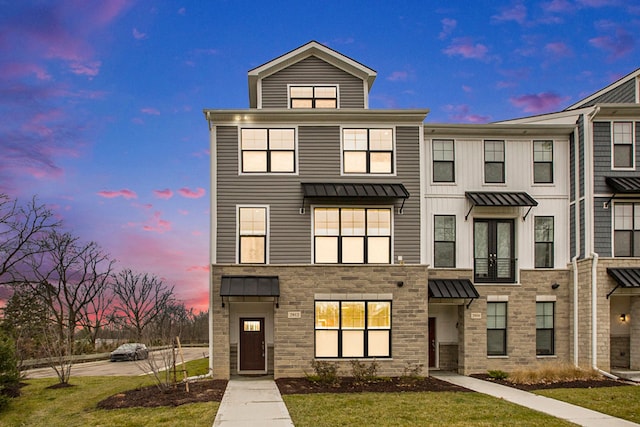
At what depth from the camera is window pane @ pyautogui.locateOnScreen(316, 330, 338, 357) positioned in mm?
18719

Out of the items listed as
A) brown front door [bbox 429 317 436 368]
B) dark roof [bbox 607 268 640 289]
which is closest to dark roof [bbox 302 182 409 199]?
brown front door [bbox 429 317 436 368]

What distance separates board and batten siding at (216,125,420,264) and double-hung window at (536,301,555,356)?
5.49m

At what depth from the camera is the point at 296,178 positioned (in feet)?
63.3

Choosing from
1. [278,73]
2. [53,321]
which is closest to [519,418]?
[278,73]

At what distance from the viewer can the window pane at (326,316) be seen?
61.8 feet

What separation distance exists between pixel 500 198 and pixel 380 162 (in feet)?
15.3

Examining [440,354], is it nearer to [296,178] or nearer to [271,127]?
Answer: [296,178]

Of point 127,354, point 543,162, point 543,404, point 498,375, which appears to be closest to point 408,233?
point 498,375

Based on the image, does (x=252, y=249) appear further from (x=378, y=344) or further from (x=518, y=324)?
(x=518, y=324)

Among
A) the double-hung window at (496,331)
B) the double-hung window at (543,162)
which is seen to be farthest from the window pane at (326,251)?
the double-hung window at (543,162)

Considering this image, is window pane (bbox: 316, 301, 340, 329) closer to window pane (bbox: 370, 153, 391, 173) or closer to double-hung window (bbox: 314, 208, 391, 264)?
double-hung window (bbox: 314, 208, 391, 264)

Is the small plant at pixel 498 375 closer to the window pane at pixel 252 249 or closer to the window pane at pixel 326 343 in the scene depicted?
the window pane at pixel 326 343

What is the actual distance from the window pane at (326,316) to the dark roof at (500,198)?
21.1 feet

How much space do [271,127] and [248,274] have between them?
17.0ft
